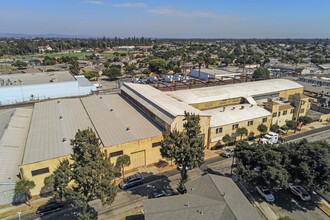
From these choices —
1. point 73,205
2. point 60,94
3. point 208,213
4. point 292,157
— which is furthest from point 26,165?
point 60,94

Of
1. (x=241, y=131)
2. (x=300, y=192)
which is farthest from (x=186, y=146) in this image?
(x=241, y=131)

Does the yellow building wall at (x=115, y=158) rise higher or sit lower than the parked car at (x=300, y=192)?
higher

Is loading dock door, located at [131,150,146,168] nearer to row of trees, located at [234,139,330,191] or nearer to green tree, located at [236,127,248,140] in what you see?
row of trees, located at [234,139,330,191]

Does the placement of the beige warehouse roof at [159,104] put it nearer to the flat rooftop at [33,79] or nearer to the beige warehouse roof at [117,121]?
the beige warehouse roof at [117,121]

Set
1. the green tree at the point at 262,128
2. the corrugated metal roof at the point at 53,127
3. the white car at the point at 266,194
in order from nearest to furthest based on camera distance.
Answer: the white car at the point at 266,194 < the corrugated metal roof at the point at 53,127 < the green tree at the point at 262,128

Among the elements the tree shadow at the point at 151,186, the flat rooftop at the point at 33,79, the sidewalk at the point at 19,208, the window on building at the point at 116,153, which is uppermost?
the flat rooftop at the point at 33,79

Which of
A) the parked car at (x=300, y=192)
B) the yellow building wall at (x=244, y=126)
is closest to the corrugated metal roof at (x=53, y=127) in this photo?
the yellow building wall at (x=244, y=126)
